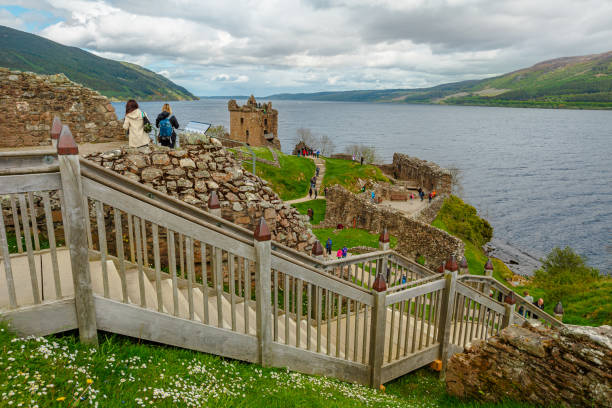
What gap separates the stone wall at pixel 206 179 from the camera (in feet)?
29.8

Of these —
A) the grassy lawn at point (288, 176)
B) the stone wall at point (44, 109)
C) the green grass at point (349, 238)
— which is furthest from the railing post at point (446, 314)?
the grassy lawn at point (288, 176)

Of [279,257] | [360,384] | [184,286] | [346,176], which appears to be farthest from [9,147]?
[346,176]

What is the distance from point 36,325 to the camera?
4.29 m

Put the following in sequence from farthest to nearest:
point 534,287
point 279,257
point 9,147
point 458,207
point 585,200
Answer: point 585,200, point 458,207, point 534,287, point 9,147, point 279,257

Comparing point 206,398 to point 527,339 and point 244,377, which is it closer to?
point 244,377

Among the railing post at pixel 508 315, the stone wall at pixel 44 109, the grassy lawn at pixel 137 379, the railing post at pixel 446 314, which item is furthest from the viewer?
the stone wall at pixel 44 109

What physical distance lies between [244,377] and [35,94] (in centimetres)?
1308

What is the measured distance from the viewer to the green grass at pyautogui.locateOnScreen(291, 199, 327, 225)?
1692 inches

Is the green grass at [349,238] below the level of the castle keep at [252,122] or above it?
below

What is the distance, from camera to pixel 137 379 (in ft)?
14.0

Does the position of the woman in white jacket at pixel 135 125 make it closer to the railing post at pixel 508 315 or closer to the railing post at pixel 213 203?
the railing post at pixel 213 203

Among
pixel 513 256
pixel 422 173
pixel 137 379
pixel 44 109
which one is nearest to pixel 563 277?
pixel 513 256

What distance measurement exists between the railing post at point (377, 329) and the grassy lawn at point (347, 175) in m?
44.2

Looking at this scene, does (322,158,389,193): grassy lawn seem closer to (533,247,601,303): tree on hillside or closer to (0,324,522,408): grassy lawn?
(533,247,601,303): tree on hillside
